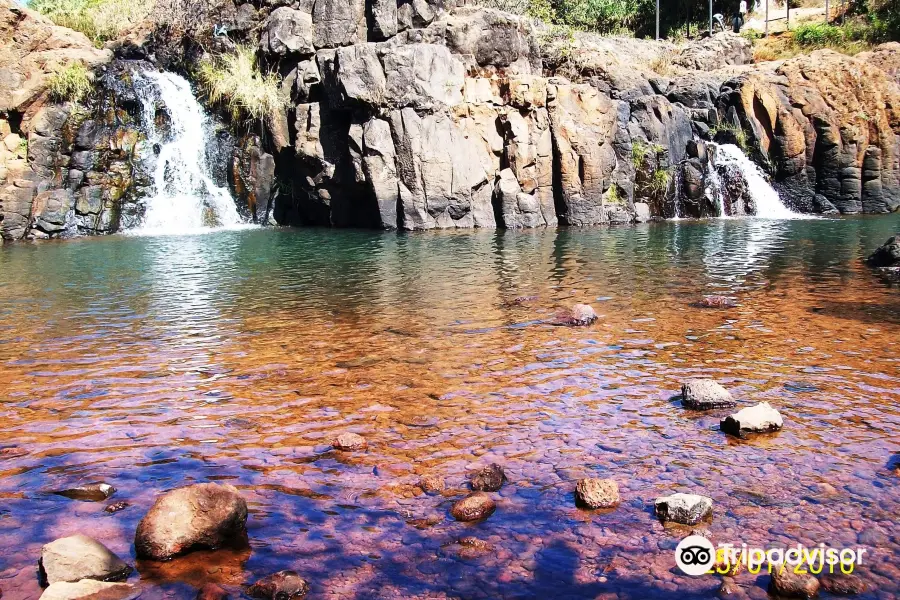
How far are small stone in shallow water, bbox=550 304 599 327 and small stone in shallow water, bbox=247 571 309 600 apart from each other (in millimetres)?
6077

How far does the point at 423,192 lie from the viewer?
23188 millimetres

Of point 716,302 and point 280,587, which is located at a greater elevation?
point 716,302

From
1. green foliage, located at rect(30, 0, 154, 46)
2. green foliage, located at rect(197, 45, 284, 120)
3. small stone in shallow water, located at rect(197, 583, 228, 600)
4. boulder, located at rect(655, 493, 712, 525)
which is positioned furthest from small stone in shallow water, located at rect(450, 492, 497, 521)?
green foliage, located at rect(30, 0, 154, 46)

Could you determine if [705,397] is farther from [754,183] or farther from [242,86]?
[754,183]

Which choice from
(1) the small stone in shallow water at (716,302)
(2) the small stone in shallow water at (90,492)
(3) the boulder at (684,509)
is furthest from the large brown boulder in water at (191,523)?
(1) the small stone in shallow water at (716,302)

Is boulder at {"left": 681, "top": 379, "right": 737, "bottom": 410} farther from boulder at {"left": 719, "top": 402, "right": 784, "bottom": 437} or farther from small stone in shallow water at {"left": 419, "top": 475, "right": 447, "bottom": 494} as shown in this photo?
small stone in shallow water at {"left": 419, "top": 475, "right": 447, "bottom": 494}

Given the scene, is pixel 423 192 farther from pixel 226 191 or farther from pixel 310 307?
pixel 310 307

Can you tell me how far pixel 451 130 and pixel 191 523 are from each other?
2111cm

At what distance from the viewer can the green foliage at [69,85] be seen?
2461 cm

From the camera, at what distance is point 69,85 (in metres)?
24.7

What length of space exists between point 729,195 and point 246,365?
24.1m

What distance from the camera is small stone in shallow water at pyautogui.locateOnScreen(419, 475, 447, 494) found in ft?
14.9

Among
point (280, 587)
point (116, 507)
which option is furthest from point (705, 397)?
point (116, 507)

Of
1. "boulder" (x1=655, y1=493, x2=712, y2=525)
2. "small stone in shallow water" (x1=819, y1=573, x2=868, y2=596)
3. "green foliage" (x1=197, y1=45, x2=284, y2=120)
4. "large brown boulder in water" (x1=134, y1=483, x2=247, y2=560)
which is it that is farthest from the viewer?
"green foliage" (x1=197, y1=45, x2=284, y2=120)
